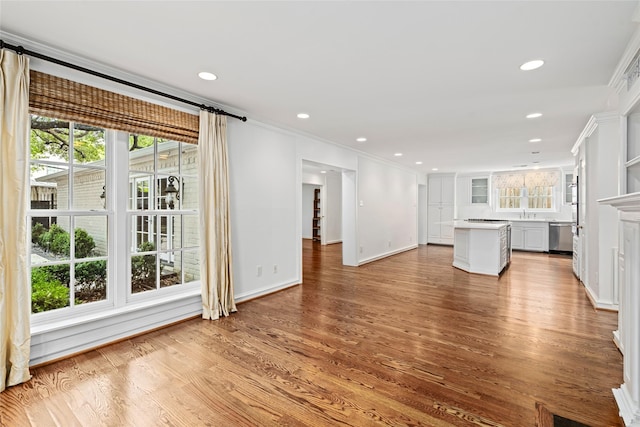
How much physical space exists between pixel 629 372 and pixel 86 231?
4154mm

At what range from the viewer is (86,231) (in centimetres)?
281

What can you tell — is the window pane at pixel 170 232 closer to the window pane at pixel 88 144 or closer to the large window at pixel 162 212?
the large window at pixel 162 212

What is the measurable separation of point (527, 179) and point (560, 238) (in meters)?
1.96

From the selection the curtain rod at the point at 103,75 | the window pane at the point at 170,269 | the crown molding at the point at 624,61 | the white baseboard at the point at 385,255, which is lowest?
the white baseboard at the point at 385,255

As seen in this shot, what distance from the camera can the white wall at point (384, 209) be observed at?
691cm

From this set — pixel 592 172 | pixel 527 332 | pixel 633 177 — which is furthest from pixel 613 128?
pixel 527 332

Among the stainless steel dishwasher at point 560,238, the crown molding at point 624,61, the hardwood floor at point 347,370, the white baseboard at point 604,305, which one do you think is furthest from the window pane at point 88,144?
the stainless steel dishwasher at point 560,238

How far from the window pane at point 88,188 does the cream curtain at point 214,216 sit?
35.9 inches

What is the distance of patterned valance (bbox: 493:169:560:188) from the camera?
896cm

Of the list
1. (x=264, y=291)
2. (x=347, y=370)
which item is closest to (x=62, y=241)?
(x=264, y=291)

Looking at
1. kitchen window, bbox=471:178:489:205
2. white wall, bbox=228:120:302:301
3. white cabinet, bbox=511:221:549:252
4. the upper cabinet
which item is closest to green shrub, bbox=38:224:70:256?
white wall, bbox=228:120:302:301

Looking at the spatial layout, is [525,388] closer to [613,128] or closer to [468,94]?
[468,94]

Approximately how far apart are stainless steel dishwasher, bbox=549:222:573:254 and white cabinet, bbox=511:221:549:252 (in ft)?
0.39

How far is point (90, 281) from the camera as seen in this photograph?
9.35ft
